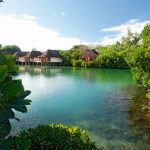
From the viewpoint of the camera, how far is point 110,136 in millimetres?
12906

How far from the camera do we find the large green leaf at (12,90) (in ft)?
6.41

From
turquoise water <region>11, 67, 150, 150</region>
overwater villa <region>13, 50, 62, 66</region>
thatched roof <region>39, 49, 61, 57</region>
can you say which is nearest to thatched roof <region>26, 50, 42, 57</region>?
overwater villa <region>13, 50, 62, 66</region>

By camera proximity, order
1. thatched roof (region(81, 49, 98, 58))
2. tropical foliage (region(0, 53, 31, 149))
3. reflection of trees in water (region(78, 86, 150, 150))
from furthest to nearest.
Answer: thatched roof (region(81, 49, 98, 58))
reflection of trees in water (region(78, 86, 150, 150))
tropical foliage (region(0, 53, 31, 149))

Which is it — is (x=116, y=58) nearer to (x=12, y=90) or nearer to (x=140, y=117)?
(x=140, y=117)

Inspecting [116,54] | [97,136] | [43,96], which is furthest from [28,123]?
[116,54]

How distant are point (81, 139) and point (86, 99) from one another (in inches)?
705

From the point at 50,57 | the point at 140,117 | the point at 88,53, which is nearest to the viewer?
the point at 140,117

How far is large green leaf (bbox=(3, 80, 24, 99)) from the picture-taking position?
196cm

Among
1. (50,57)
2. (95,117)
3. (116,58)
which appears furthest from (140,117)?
(50,57)

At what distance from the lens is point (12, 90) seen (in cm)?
197

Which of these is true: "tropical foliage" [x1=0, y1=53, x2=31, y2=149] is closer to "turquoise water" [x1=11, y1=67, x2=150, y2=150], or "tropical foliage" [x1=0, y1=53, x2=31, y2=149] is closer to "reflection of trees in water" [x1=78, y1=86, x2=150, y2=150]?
"turquoise water" [x1=11, y1=67, x2=150, y2=150]

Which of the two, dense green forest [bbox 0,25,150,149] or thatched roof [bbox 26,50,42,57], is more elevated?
thatched roof [bbox 26,50,42,57]

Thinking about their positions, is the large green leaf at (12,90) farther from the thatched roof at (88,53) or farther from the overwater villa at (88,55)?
the thatched roof at (88,53)

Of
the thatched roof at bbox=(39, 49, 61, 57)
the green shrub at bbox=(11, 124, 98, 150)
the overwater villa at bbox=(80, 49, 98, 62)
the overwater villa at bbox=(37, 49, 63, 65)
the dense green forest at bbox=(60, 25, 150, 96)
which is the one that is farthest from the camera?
the thatched roof at bbox=(39, 49, 61, 57)
